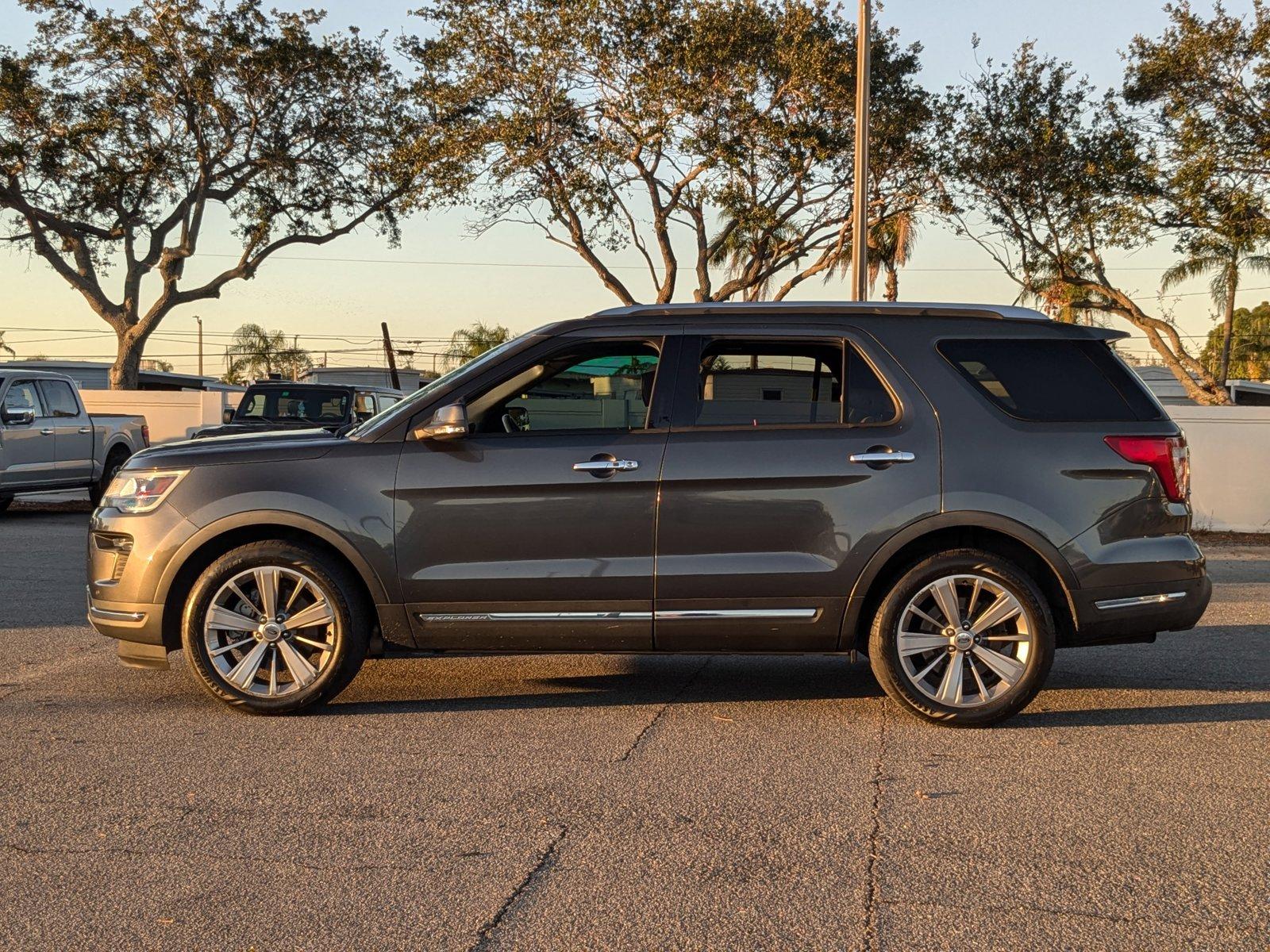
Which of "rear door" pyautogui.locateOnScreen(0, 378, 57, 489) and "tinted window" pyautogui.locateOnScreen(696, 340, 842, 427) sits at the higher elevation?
"tinted window" pyautogui.locateOnScreen(696, 340, 842, 427)

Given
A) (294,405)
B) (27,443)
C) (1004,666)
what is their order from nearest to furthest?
(1004,666) < (27,443) < (294,405)

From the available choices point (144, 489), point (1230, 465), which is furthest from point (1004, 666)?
point (1230, 465)

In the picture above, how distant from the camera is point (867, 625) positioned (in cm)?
618

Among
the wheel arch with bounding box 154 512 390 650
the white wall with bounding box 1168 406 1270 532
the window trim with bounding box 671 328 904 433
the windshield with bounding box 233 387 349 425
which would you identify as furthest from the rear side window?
the windshield with bounding box 233 387 349 425

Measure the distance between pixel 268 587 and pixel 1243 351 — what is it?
253 ft

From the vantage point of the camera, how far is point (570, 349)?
6.33 meters

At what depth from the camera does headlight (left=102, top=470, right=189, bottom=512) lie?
20.4 feet

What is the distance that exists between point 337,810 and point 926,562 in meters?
2.78

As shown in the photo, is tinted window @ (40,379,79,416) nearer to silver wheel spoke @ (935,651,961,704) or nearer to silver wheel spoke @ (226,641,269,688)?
silver wheel spoke @ (226,641,269,688)

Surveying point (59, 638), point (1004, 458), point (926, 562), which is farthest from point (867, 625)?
point (59, 638)

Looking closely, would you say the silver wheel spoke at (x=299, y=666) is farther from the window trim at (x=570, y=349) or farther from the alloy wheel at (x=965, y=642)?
the alloy wheel at (x=965, y=642)

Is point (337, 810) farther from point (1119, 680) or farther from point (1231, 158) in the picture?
point (1231, 158)

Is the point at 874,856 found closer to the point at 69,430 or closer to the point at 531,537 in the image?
the point at 531,537

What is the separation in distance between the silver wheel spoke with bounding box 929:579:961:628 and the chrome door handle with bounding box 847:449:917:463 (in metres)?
0.56
